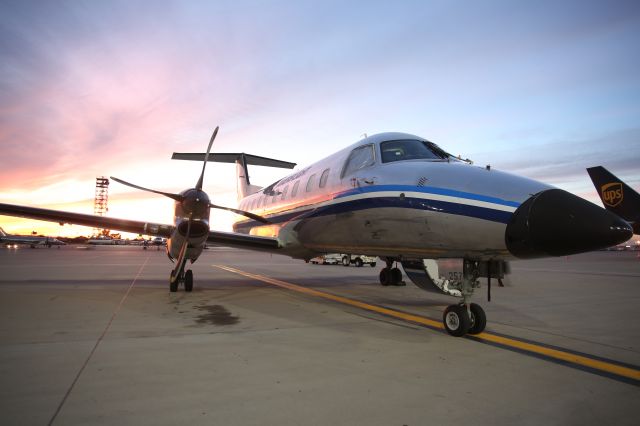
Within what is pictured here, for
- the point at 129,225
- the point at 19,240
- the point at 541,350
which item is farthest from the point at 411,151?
the point at 19,240

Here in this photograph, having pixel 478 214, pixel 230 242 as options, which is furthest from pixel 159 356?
pixel 230 242

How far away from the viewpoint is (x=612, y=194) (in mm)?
21688

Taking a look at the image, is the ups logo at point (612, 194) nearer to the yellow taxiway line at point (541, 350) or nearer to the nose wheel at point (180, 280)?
the yellow taxiway line at point (541, 350)

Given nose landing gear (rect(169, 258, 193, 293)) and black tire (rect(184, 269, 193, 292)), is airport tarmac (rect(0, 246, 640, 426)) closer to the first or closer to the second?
nose landing gear (rect(169, 258, 193, 293))

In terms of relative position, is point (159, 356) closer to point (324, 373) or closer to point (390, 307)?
point (324, 373)

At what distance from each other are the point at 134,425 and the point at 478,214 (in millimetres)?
4176

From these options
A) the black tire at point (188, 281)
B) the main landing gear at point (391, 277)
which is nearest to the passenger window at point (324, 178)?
the black tire at point (188, 281)

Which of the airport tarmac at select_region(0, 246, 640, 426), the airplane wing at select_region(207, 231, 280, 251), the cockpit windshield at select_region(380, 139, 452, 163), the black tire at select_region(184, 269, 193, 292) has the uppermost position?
the cockpit windshield at select_region(380, 139, 452, 163)

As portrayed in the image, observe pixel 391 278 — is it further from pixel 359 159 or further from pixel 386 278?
pixel 359 159

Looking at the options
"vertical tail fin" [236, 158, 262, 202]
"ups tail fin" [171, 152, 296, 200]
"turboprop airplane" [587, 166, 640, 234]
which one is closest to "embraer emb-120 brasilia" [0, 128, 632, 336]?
"vertical tail fin" [236, 158, 262, 202]

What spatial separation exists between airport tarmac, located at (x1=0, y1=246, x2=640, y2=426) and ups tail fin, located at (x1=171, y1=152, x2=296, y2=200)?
11.0 meters

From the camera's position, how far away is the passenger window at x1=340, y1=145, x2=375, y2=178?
7258 millimetres

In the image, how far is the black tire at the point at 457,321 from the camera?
5.44 meters

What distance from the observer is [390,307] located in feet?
26.6
